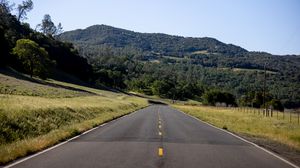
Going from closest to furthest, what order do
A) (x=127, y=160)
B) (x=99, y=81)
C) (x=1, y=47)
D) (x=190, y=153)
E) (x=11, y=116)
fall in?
1. (x=127, y=160)
2. (x=190, y=153)
3. (x=11, y=116)
4. (x=1, y=47)
5. (x=99, y=81)

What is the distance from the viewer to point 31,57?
340ft

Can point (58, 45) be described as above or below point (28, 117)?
above

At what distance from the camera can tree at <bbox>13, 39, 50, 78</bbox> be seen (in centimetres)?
10219

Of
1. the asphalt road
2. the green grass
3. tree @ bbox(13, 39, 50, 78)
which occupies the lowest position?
the green grass

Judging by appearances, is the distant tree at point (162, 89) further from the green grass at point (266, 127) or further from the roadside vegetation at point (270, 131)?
the roadside vegetation at point (270, 131)

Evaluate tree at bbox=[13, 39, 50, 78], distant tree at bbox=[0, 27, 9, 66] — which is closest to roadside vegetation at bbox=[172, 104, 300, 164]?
distant tree at bbox=[0, 27, 9, 66]

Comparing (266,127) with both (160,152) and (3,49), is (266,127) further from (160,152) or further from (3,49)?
(3,49)

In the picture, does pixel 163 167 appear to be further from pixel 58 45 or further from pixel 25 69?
pixel 58 45

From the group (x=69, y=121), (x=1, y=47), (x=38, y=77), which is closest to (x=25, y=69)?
(x=38, y=77)

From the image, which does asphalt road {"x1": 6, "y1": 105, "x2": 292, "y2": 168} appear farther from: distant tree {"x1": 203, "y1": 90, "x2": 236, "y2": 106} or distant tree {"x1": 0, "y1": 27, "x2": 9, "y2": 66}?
distant tree {"x1": 203, "y1": 90, "x2": 236, "y2": 106}

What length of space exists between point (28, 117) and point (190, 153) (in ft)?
33.9

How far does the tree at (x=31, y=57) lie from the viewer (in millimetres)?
102188

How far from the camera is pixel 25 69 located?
106188mm


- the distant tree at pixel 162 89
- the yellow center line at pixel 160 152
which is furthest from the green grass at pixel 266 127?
the distant tree at pixel 162 89
